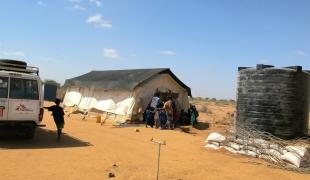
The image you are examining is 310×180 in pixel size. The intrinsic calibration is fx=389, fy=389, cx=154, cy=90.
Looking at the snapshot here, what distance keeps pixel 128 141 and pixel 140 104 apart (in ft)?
21.7

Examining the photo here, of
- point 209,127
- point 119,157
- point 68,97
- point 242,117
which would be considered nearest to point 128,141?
point 119,157

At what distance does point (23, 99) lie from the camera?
38.2 feet

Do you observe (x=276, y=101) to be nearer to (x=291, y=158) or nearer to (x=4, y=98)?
(x=291, y=158)

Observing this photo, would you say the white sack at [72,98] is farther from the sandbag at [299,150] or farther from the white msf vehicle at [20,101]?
the sandbag at [299,150]

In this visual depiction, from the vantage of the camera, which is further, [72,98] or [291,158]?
[72,98]

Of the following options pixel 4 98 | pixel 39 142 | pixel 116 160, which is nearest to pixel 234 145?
pixel 116 160

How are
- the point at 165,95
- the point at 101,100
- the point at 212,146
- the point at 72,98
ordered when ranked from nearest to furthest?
the point at 212,146 → the point at 165,95 → the point at 101,100 → the point at 72,98

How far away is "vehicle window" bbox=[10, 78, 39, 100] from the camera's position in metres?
11.6

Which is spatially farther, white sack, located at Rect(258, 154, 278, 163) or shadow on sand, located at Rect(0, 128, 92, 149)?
shadow on sand, located at Rect(0, 128, 92, 149)

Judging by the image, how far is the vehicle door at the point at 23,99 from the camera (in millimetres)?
11484

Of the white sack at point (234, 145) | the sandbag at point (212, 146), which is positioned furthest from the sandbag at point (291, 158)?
the sandbag at point (212, 146)

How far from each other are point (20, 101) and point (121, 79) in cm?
1079

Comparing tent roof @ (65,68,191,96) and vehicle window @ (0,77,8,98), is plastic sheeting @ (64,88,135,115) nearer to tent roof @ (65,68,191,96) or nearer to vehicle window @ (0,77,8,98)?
tent roof @ (65,68,191,96)

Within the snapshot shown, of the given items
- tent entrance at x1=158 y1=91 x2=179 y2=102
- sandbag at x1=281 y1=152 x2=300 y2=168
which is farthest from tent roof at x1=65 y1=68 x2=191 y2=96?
sandbag at x1=281 y1=152 x2=300 y2=168
